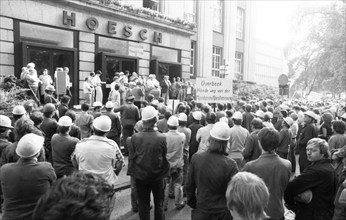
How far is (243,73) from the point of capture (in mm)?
38750

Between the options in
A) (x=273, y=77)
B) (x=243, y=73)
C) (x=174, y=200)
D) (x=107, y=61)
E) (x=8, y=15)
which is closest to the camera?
(x=174, y=200)

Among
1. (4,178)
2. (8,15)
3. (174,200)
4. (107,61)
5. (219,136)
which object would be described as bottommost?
(174,200)

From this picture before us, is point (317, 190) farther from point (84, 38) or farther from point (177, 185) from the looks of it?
point (84, 38)

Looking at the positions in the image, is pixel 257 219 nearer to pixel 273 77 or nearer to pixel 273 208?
pixel 273 208

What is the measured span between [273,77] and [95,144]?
99.9 metres

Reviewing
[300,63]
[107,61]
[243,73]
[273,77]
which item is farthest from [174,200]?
[273,77]

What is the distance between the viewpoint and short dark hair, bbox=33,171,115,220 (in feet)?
4.73

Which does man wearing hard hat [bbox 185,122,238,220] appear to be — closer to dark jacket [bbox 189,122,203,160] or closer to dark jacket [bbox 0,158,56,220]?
dark jacket [bbox 0,158,56,220]

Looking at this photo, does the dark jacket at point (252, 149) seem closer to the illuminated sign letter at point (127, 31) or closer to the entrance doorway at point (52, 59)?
the entrance doorway at point (52, 59)

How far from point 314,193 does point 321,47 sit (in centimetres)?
2564

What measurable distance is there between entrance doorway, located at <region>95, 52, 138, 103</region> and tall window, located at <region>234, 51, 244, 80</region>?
1873 centimetres

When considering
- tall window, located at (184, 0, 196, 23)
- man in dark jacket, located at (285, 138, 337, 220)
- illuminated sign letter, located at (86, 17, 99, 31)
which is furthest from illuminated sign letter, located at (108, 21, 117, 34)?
man in dark jacket, located at (285, 138, 337, 220)

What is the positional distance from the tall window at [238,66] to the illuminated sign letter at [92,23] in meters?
21.7

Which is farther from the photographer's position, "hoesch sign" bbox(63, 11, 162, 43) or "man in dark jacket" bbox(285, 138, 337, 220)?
"hoesch sign" bbox(63, 11, 162, 43)
